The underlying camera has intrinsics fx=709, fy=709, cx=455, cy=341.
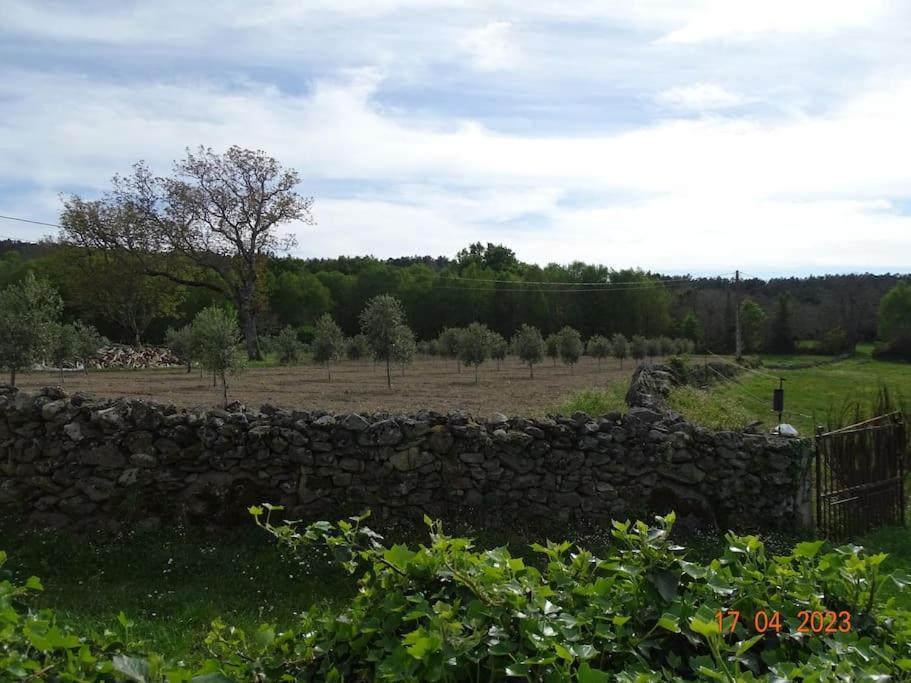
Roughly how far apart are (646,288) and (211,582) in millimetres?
63400

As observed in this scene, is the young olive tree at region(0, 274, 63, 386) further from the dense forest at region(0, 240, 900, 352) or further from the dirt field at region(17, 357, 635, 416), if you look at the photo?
the dense forest at region(0, 240, 900, 352)

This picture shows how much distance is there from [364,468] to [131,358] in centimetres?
3987

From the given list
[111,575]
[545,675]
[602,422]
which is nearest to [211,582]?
[111,575]

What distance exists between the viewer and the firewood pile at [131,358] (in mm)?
40647

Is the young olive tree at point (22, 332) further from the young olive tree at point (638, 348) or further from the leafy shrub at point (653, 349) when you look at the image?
the leafy shrub at point (653, 349)

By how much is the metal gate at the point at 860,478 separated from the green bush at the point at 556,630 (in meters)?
6.50

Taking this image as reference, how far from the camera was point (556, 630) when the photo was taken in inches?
70.3

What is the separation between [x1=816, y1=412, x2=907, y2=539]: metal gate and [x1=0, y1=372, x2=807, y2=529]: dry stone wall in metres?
0.47

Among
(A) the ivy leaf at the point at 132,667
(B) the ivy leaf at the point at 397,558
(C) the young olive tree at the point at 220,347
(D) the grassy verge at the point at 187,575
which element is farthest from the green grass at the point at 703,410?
(C) the young olive tree at the point at 220,347

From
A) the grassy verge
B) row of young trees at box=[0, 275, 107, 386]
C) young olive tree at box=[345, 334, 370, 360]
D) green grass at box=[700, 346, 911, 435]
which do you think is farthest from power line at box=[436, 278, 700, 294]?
the grassy verge

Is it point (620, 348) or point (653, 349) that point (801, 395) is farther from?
point (653, 349)

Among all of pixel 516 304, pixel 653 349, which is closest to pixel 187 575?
pixel 653 349

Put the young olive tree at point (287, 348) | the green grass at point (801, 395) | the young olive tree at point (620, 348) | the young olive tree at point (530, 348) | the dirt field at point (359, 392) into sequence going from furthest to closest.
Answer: the young olive tree at point (620, 348) → the young olive tree at point (287, 348) → the young olive tree at point (530, 348) → the dirt field at point (359, 392) → the green grass at point (801, 395)

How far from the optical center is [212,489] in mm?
7219
